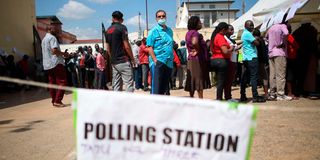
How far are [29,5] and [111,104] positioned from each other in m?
15.1

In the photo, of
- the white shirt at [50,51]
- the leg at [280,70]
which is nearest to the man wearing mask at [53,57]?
the white shirt at [50,51]

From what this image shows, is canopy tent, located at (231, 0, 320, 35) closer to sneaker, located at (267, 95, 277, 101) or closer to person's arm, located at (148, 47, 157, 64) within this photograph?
sneaker, located at (267, 95, 277, 101)

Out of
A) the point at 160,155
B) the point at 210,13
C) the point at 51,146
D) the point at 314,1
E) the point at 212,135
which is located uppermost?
the point at 210,13

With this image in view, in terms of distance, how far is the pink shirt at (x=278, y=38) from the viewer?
18.9ft

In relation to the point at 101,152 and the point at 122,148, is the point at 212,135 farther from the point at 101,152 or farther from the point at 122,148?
the point at 101,152

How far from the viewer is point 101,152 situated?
1.40m

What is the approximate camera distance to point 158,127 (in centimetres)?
133

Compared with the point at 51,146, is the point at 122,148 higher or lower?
higher

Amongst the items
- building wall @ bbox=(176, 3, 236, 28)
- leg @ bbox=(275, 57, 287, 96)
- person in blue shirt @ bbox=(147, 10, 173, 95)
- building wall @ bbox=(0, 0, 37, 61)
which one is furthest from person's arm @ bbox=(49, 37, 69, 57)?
building wall @ bbox=(176, 3, 236, 28)

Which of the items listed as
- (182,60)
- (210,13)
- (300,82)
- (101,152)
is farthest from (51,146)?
(210,13)

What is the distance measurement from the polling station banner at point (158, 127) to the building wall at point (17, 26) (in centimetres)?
1235

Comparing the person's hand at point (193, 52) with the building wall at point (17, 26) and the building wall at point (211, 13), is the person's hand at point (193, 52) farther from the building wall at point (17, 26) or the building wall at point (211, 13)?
the building wall at point (211, 13)

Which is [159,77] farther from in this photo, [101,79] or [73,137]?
[101,79]

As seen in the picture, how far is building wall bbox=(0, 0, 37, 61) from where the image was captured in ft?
40.2
